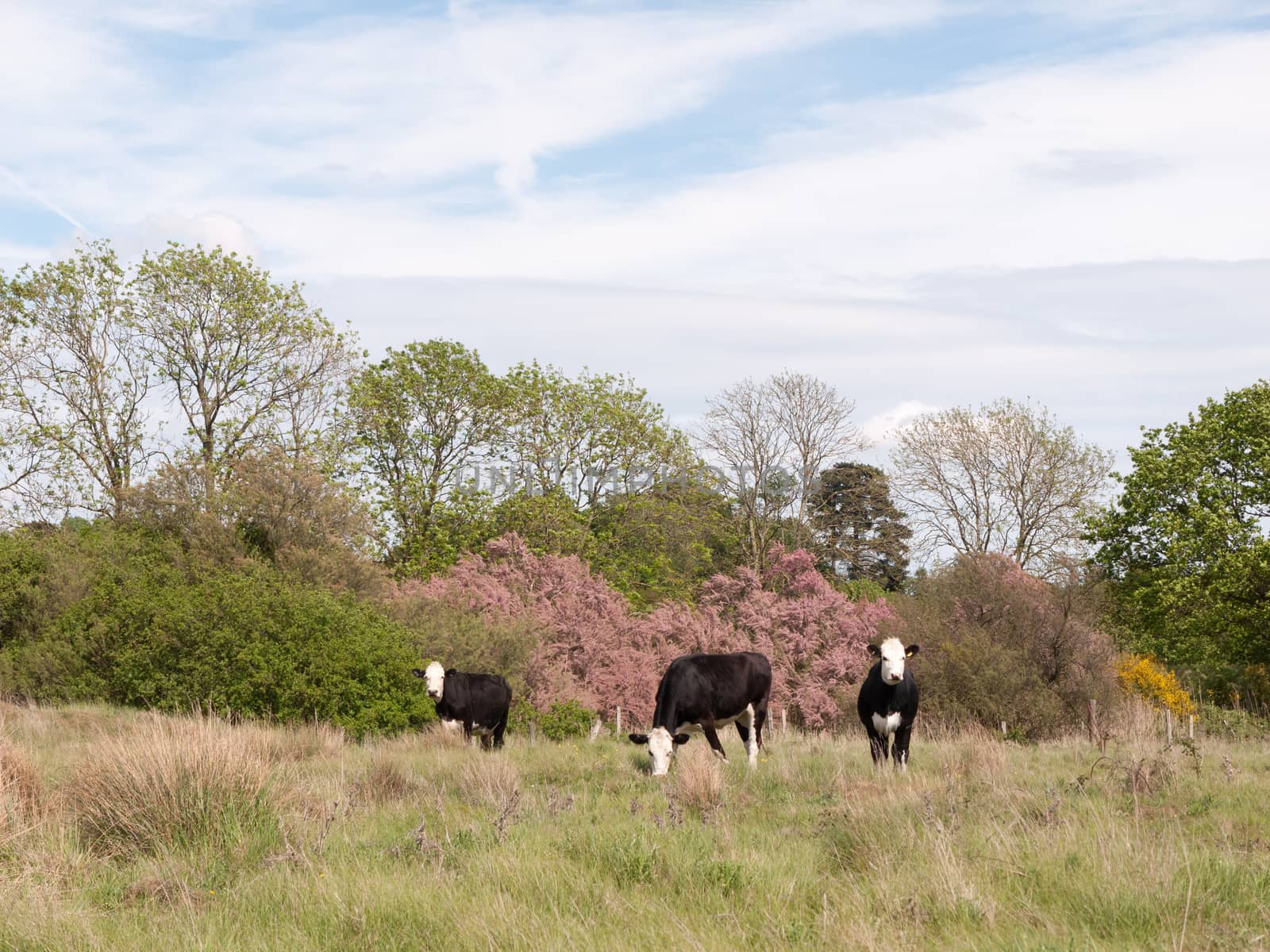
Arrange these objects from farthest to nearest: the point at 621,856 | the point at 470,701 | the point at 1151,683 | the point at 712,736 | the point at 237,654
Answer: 1. the point at 1151,683
2. the point at 237,654
3. the point at 470,701
4. the point at 712,736
5. the point at 621,856

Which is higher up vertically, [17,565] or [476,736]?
[17,565]

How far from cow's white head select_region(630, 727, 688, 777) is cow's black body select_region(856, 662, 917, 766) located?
2284 mm

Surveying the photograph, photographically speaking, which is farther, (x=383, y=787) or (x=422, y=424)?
(x=422, y=424)

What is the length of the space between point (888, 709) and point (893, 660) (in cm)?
61

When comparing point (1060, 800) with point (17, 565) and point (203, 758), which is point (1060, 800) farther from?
point (17, 565)

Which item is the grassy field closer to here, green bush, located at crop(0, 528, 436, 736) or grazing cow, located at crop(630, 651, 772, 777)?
grazing cow, located at crop(630, 651, 772, 777)

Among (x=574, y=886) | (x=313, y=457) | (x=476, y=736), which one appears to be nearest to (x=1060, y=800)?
(x=574, y=886)

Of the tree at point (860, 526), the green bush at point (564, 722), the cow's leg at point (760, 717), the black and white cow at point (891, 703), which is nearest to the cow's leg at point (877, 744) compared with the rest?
the black and white cow at point (891, 703)

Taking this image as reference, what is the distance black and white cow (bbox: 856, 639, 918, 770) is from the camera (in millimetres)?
12453

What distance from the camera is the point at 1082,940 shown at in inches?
207

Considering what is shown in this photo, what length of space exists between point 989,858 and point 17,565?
2794 cm

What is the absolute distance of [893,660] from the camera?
12.5 metres

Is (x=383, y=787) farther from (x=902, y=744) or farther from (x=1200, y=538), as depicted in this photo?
(x=1200, y=538)

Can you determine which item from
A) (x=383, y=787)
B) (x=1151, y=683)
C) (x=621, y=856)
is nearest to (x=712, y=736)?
(x=383, y=787)
